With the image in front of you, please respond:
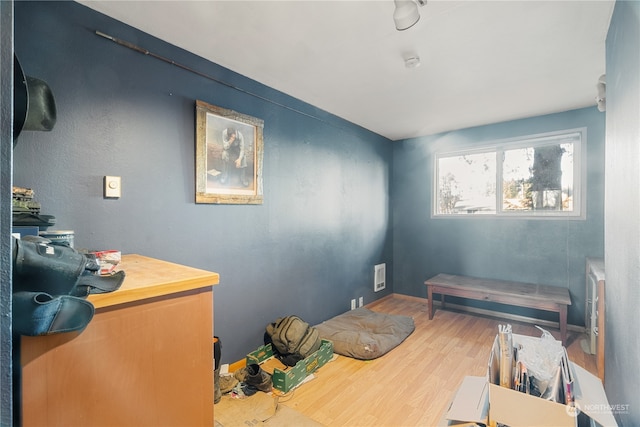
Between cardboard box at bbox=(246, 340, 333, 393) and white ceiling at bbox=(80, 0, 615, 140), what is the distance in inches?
89.8

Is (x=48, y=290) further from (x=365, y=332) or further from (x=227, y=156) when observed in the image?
(x=365, y=332)

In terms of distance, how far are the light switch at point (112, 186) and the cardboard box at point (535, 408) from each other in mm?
2029

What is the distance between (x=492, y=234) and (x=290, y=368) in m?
2.95

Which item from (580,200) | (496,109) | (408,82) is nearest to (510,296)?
(580,200)

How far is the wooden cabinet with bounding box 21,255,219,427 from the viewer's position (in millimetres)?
739

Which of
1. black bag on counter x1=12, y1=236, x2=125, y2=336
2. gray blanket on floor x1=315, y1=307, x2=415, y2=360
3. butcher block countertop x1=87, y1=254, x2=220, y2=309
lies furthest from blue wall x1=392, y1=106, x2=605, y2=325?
black bag on counter x1=12, y1=236, x2=125, y2=336

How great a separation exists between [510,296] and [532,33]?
7.87 ft

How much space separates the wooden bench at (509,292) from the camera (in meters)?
2.71

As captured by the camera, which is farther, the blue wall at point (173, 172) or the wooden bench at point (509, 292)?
the wooden bench at point (509, 292)

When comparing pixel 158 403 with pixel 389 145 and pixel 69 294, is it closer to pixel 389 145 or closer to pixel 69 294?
pixel 69 294

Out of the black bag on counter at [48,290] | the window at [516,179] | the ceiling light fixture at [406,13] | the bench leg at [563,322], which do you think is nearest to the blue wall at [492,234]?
the window at [516,179]

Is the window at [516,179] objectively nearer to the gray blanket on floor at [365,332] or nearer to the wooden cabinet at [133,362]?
the gray blanket on floor at [365,332]

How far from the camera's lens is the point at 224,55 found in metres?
2.06

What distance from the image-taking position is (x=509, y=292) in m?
2.98
